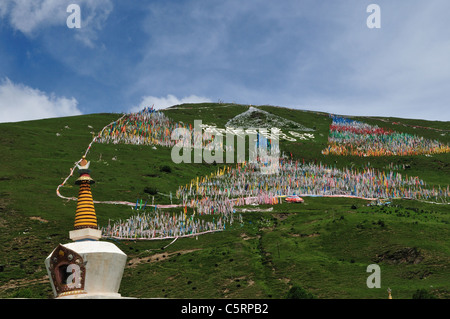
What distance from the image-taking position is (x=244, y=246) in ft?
251

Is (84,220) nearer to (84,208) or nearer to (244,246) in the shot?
(84,208)

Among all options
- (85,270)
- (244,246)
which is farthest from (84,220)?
(244,246)

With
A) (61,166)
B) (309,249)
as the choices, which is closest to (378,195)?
(309,249)

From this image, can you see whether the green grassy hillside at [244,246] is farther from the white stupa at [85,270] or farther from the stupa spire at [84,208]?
the white stupa at [85,270]

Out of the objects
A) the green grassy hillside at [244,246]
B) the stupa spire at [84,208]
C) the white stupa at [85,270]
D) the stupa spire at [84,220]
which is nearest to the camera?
the white stupa at [85,270]

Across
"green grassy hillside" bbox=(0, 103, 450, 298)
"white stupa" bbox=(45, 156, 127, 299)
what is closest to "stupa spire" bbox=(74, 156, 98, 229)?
"white stupa" bbox=(45, 156, 127, 299)

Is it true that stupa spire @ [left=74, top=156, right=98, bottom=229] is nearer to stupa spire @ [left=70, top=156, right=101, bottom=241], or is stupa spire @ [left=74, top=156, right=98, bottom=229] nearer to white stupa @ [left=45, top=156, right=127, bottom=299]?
stupa spire @ [left=70, top=156, right=101, bottom=241]

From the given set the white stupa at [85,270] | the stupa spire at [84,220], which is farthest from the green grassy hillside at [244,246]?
the white stupa at [85,270]

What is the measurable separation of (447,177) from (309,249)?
84514mm

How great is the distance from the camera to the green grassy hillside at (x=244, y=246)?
5947 centimetres

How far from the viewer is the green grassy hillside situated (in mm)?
59469
